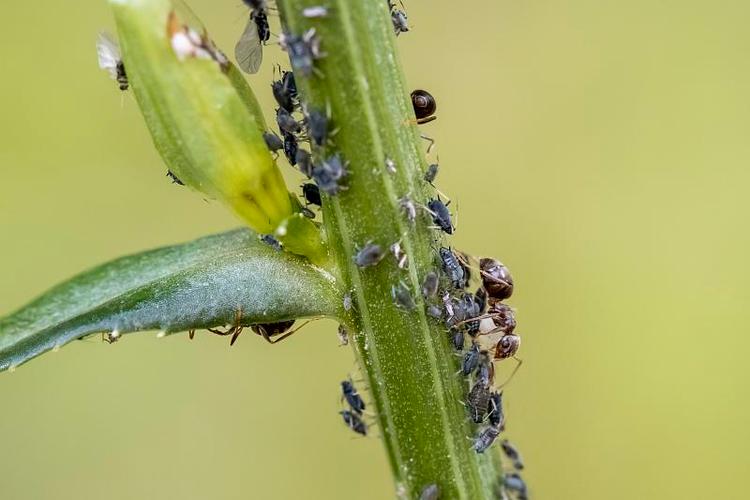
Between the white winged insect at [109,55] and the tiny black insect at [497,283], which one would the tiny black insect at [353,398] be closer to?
the tiny black insect at [497,283]

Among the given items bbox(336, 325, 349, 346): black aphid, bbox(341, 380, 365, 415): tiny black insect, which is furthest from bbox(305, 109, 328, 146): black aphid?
bbox(341, 380, 365, 415): tiny black insect

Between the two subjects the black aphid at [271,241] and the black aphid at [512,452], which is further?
the black aphid at [512,452]

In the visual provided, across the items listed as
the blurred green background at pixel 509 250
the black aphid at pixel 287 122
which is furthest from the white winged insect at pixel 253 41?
the blurred green background at pixel 509 250

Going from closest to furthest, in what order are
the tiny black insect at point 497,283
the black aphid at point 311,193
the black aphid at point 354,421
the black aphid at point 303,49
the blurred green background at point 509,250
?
the black aphid at point 303,49
the black aphid at point 311,193
the tiny black insect at point 497,283
the black aphid at point 354,421
the blurred green background at point 509,250

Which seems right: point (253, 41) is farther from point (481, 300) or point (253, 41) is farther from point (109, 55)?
point (481, 300)

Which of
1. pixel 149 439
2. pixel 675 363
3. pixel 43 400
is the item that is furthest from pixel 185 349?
pixel 675 363

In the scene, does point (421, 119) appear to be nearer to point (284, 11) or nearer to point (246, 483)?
point (284, 11)

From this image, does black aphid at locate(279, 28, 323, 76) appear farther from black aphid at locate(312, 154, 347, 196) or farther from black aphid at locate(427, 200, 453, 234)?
black aphid at locate(427, 200, 453, 234)
